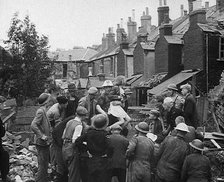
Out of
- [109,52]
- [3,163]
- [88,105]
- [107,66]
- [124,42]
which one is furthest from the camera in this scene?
[109,52]

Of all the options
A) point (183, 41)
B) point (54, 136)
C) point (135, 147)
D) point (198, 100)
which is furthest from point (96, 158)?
point (183, 41)

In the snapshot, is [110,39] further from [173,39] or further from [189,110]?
[189,110]

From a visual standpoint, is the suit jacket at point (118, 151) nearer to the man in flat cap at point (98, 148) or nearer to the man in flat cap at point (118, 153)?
the man in flat cap at point (118, 153)

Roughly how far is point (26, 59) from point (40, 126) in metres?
15.3


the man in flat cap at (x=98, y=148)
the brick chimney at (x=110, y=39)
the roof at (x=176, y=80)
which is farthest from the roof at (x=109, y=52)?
the man in flat cap at (x=98, y=148)

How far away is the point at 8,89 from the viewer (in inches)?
864

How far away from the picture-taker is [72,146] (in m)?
7.54

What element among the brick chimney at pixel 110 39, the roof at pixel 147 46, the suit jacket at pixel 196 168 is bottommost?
the suit jacket at pixel 196 168

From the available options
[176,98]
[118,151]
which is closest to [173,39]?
[176,98]

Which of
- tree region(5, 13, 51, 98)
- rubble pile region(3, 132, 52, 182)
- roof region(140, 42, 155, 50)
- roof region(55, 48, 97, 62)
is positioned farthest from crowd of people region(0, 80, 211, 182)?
roof region(55, 48, 97, 62)

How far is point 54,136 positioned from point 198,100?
12.5 meters

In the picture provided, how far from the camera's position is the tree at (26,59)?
2239 cm

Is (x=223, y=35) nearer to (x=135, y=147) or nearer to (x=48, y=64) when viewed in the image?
(x=48, y=64)

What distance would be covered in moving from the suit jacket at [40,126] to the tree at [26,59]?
14356 millimetres
